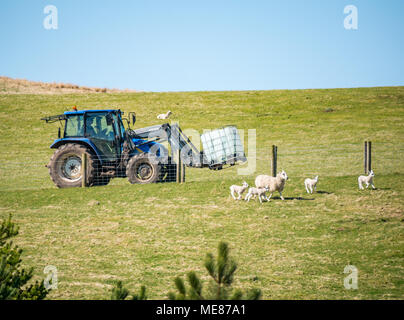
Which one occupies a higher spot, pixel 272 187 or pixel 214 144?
pixel 214 144

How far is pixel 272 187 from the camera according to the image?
1312cm

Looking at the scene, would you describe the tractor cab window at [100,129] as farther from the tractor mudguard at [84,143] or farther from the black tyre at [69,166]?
the black tyre at [69,166]

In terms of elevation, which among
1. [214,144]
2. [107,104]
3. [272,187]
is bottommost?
Result: [272,187]

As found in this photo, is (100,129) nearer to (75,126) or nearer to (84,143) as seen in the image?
(84,143)

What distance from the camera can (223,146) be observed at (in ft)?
54.3

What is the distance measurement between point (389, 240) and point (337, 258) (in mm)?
1714

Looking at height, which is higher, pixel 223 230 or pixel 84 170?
pixel 84 170

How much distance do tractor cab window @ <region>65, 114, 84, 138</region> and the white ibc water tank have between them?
14.6 feet

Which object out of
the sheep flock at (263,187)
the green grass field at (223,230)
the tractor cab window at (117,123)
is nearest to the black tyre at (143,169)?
the green grass field at (223,230)

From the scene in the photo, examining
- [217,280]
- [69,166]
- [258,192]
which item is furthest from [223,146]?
[217,280]

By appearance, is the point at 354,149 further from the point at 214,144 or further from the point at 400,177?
the point at 214,144

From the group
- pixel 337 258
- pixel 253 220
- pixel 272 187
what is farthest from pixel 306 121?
pixel 337 258

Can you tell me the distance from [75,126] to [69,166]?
4.85ft

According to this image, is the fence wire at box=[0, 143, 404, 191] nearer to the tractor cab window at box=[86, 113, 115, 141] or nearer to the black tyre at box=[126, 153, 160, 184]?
the black tyre at box=[126, 153, 160, 184]
